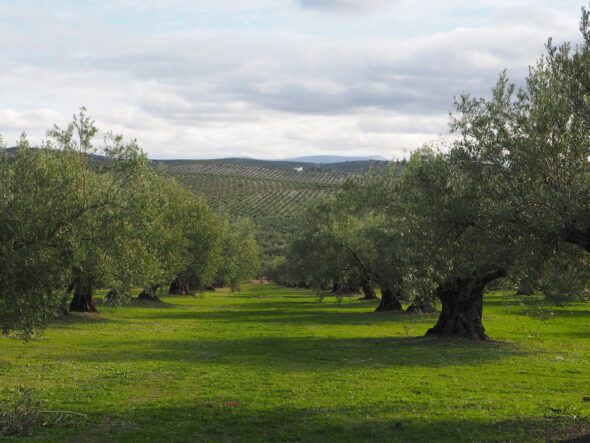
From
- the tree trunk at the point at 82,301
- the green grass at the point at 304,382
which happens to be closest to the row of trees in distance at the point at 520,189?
the green grass at the point at 304,382

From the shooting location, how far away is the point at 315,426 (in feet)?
65.5

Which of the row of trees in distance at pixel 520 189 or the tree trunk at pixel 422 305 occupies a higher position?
the row of trees in distance at pixel 520 189

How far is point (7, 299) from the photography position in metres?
22.1

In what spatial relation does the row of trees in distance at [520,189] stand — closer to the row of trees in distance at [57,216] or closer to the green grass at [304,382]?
the green grass at [304,382]

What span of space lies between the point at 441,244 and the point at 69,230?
1331 cm

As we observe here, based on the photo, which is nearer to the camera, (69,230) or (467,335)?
(69,230)

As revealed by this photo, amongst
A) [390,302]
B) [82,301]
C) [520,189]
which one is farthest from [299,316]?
[520,189]

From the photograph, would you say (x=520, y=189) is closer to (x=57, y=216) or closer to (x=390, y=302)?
(x=57, y=216)

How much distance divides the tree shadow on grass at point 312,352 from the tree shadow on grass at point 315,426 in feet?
33.9

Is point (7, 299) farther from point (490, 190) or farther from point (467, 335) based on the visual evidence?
point (467, 335)

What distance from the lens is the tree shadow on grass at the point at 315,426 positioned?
1869cm

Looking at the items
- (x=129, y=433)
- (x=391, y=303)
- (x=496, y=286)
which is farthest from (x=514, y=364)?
(x=391, y=303)

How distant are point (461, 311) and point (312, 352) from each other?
36.5 feet

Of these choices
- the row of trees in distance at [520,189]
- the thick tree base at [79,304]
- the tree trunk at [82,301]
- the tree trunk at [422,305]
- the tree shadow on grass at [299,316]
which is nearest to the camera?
the row of trees in distance at [520,189]
